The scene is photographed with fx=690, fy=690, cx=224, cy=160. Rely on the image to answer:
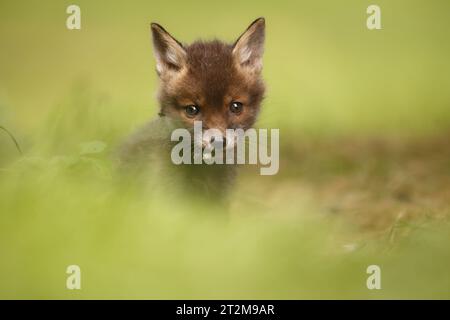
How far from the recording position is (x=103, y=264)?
3211 millimetres

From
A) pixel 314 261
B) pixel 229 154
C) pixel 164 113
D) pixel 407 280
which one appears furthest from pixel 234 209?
pixel 407 280

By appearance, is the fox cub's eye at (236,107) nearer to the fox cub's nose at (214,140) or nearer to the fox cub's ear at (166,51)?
the fox cub's nose at (214,140)

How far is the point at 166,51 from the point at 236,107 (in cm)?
54

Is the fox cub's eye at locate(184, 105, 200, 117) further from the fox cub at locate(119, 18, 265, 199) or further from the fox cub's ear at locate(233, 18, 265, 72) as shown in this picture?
the fox cub's ear at locate(233, 18, 265, 72)

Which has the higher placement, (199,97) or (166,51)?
(166,51)

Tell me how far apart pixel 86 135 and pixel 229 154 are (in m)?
0.90

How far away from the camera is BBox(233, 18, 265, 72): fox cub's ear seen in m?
4.02

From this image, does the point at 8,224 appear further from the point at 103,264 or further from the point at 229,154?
the point at 229,154

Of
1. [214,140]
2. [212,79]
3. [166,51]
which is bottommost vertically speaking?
[214,140]

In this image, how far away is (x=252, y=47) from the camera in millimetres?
4137

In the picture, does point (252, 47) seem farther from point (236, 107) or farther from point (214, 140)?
point (214, 140)

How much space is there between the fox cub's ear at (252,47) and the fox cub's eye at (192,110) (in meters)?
0.42

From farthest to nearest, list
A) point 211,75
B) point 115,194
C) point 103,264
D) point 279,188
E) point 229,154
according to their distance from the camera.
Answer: point 279,188 < point 229,154 < point 211,75 < point 115,194 < point 103,264

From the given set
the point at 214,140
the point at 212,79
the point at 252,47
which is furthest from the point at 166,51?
the point at 214,140
